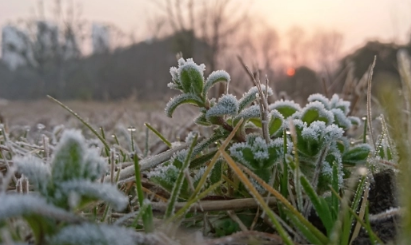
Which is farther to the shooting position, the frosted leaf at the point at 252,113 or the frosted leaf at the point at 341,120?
the frosted leaf at the point at 341,120

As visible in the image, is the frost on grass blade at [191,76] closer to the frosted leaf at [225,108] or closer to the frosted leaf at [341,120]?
the frosted leaf at [225,108]

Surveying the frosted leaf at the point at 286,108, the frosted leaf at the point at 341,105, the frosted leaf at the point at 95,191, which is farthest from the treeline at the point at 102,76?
the frosted leaf at the point at 95,191

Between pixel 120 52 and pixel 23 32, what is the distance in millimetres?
7300

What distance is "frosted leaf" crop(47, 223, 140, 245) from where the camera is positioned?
500mm

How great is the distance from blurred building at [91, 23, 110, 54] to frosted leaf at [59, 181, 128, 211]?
35.5m

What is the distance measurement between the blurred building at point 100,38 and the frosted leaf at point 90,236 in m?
35.5

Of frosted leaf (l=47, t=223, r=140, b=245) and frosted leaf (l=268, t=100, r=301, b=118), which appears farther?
frosted leaf (l=268, t=100, r=301, b=118)

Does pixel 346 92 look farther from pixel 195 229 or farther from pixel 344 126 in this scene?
pixel 195 229

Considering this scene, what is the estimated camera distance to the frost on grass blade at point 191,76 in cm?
90

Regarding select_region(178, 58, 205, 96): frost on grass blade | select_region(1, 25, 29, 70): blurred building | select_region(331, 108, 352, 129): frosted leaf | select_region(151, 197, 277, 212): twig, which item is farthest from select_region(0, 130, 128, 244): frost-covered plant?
select_region(1, 25, 29, 70): blurred building

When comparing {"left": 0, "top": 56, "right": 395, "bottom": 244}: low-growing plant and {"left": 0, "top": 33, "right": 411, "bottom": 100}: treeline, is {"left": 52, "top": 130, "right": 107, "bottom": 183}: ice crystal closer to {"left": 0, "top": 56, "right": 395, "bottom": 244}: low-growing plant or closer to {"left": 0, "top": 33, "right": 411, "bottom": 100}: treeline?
{"left": 0, "top": 56, "right": 395, "bottom": 244}: low-growing plant

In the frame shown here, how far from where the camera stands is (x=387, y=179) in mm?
906

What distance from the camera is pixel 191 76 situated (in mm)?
917

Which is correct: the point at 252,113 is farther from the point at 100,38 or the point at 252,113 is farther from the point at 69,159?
the point at 100,38
